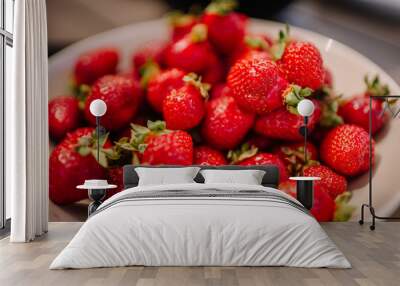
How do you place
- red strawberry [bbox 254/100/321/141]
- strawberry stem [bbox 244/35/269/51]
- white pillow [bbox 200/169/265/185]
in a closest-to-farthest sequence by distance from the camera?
1. white pillow [bbox 200/169/265/185]
2. red strawberry [bbox 254/100/321/141]
3. strawberry stem [bbox 244/35/269/51]

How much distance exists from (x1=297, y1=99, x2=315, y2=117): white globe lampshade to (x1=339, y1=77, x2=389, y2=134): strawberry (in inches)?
23.0

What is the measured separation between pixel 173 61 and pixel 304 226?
288 centimetres

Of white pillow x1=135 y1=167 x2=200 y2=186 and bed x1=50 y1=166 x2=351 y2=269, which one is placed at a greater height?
white pillow x1=135 y1=167 x2=200 y2=186

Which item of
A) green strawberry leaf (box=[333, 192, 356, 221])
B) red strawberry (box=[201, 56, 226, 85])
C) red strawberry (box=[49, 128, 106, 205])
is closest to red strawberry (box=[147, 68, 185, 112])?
red strawberry (box=[201, 56, 226, 85])

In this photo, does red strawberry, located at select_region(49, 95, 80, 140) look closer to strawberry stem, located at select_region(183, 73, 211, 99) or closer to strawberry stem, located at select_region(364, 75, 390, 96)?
strawberry stem, located at select_region(183, 73, 211, 99)

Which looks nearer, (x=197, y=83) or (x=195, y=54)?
(x=197, y=83)

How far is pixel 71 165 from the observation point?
20.3 ft

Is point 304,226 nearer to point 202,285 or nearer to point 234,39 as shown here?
point 202,285

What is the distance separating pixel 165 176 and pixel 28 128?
1337 mm

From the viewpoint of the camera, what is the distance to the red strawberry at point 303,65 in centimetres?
605

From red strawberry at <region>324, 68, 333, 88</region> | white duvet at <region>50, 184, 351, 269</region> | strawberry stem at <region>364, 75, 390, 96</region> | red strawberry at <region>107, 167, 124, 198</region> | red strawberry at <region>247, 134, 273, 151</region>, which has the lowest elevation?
white duvet at <region>50, 184, 351, 269</region>

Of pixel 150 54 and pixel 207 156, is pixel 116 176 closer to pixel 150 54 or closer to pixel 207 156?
pixel 207 156

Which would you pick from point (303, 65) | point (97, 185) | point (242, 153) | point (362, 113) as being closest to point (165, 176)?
point (97, 185)

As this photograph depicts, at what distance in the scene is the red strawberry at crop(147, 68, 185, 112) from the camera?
240 inches
